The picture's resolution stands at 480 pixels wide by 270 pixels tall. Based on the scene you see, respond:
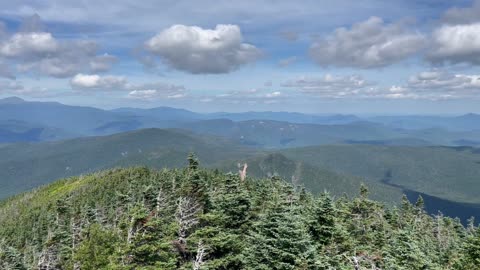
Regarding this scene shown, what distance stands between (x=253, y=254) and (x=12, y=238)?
4578 inches

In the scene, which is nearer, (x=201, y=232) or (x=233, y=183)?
(x=201, y=232)

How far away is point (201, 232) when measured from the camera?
33000mm

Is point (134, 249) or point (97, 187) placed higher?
point (134, 249)

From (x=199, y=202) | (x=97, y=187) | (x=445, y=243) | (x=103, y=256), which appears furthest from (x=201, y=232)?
(x=97, y=187)

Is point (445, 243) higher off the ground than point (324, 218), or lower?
lower

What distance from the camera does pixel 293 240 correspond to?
2583 centimetres

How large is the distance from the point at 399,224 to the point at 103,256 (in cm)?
6270

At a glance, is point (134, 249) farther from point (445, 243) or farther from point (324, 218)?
point (445, 243)

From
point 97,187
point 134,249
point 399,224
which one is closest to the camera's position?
point 134,249

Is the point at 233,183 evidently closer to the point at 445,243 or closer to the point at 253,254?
the point at 253,254

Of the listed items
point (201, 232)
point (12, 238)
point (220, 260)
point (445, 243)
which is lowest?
point (12, 238)

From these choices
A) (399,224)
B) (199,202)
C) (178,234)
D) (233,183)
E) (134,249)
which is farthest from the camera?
(399,224)

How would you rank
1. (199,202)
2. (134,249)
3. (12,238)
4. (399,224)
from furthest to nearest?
(12,238), (399,224), (199,202), (134,249)

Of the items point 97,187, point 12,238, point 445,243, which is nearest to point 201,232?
point 445,243
